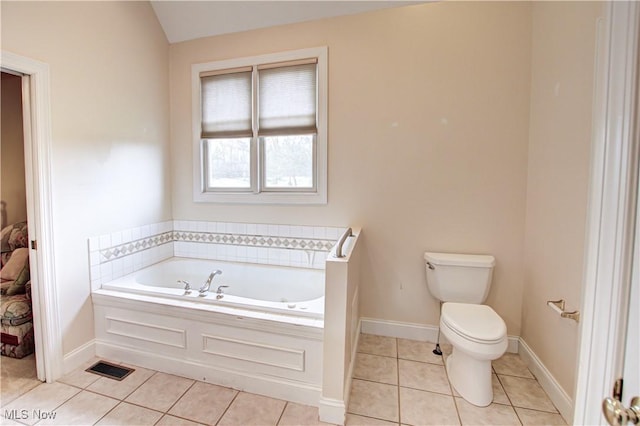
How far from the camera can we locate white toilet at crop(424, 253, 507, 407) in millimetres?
1642

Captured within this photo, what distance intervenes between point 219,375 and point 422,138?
2252mm

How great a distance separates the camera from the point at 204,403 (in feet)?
5.52

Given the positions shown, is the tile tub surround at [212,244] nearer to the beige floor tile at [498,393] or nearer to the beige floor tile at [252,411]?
the beige floor tile at [252,411]

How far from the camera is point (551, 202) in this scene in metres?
1.80

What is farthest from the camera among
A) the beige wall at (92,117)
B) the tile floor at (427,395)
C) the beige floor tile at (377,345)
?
the beige floor tile at (377,345)

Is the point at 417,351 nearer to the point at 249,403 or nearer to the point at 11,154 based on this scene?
the point at 249,403

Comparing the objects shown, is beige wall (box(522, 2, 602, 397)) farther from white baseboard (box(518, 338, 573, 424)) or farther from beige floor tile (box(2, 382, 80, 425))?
beige floor tile (box(2, 382, 80, 425))

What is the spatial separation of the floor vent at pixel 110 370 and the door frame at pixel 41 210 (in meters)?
0.19

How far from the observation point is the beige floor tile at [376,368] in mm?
1924

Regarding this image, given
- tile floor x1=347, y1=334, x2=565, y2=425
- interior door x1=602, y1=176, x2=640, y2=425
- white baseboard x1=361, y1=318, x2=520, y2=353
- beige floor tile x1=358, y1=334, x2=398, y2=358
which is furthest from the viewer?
white baseboard x1=361, y1=318, x2=520, y2=353

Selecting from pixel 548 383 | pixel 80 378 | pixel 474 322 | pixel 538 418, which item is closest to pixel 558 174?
pixel 474 322

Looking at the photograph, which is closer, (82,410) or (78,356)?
(82,410)

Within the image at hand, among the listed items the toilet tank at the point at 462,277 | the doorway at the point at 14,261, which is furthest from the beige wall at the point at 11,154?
the toilet tank at the point at 462,277

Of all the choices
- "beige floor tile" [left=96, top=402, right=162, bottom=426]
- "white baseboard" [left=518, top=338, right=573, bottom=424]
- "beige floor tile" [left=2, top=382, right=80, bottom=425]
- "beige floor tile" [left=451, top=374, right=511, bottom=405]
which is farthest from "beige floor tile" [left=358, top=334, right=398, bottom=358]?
"beige floor tile" [left=2, top=382, right=80, bottom=425]
